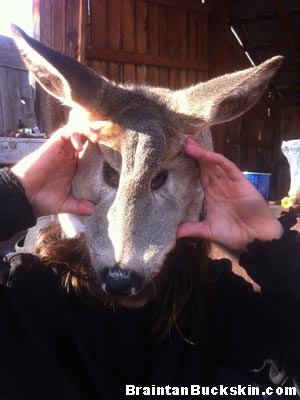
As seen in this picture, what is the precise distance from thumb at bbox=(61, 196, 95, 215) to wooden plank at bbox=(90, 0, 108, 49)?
15.9ft

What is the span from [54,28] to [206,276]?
4227 millimetres

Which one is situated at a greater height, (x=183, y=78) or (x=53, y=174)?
(x=183, y=78)

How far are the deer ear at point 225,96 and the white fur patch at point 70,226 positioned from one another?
782mm

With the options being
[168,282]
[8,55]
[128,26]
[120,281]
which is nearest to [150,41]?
[128,26]

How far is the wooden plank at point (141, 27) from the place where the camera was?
7.49 metres

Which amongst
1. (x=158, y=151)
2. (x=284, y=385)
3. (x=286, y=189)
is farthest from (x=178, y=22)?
(x=284, y=385)

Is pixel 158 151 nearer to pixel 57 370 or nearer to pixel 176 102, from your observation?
pixel 176 102

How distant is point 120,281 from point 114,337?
56 centimetres

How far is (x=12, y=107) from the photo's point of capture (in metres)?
6.30

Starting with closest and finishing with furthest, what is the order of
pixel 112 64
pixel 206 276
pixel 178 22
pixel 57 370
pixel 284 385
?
pixel 57 370
pixel 284 385
pixel 206 276
pixel 112 64
pixel 178 22

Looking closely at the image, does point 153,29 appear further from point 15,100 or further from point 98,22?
point 15,100

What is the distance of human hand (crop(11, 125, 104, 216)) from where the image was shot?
99.9 inches

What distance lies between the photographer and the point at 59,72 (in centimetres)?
245

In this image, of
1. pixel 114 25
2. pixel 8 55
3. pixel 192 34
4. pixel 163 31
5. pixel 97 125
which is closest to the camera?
pixel 97 125
